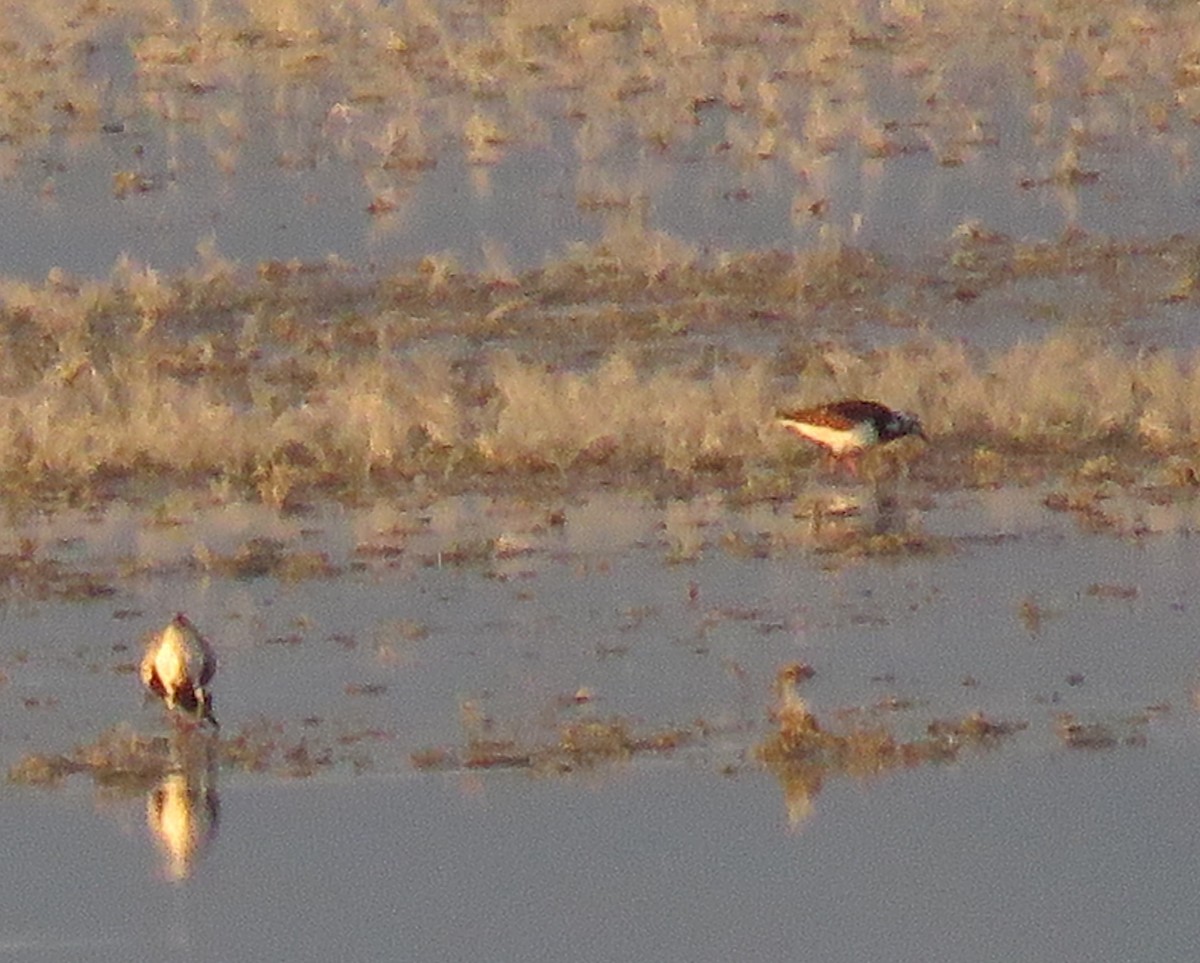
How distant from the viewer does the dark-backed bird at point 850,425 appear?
17219 millimetres

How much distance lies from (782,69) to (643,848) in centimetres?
1879

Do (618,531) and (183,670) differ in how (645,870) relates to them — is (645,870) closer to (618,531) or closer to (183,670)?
(183,670)

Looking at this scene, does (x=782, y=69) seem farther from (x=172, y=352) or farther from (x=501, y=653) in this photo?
(x=501, y=653)

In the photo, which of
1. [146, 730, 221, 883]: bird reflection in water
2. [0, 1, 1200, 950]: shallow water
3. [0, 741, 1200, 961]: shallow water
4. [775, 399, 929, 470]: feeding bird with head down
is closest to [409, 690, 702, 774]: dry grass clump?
[0, 1, 1200, 950]: shallow water

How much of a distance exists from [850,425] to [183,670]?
492 cm

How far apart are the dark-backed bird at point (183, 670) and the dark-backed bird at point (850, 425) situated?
15.5ft

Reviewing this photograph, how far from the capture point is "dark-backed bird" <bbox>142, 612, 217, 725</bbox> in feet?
42.6

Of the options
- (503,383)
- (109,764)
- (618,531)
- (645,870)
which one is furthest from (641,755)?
(503,383)

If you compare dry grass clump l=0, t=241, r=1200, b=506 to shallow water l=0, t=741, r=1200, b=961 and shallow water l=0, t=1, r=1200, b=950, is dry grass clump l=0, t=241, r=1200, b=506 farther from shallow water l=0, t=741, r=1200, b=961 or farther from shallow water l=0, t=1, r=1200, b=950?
shallow water l=0, t=741, r=1200, b=961

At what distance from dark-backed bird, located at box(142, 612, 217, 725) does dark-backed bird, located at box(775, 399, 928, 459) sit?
4.73 metres

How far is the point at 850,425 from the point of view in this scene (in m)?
17.2

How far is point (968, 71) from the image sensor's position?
2989 cm

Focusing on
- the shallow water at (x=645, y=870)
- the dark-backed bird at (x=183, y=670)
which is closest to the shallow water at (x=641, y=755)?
the shallow water at (x=645, y=870)

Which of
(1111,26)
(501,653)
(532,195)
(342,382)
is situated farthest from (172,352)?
(1111,26)
